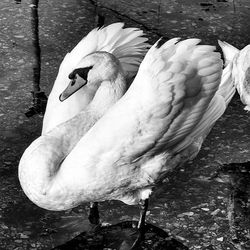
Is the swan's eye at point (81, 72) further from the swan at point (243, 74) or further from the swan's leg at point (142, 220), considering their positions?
the swan at point (243, 74)

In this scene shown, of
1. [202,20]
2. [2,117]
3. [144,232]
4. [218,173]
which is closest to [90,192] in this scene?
[144,232]

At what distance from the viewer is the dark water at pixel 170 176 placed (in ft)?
14.9

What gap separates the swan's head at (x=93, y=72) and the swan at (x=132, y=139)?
7.6 inches

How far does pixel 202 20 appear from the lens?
24.8 ft

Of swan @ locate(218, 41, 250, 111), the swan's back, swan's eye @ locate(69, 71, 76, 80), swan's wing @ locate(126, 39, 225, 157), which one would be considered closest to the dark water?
swan @ locate(218, 41, 250, 111)

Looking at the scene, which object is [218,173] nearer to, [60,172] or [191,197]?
[191,197]

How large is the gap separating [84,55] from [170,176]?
1.02m

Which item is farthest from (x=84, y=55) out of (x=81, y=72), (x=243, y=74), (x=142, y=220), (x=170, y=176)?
(x=243, y=74)

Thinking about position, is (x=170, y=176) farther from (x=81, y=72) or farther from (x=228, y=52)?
(x=228, y=52)

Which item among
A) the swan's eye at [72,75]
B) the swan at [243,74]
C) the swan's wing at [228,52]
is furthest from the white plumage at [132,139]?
the swan's wing at [228,52]

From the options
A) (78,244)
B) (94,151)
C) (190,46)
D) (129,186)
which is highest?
(190,46)

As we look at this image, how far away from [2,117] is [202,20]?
2725 mm

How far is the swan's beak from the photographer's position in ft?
14.8

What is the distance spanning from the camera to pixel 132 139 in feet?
13.6
